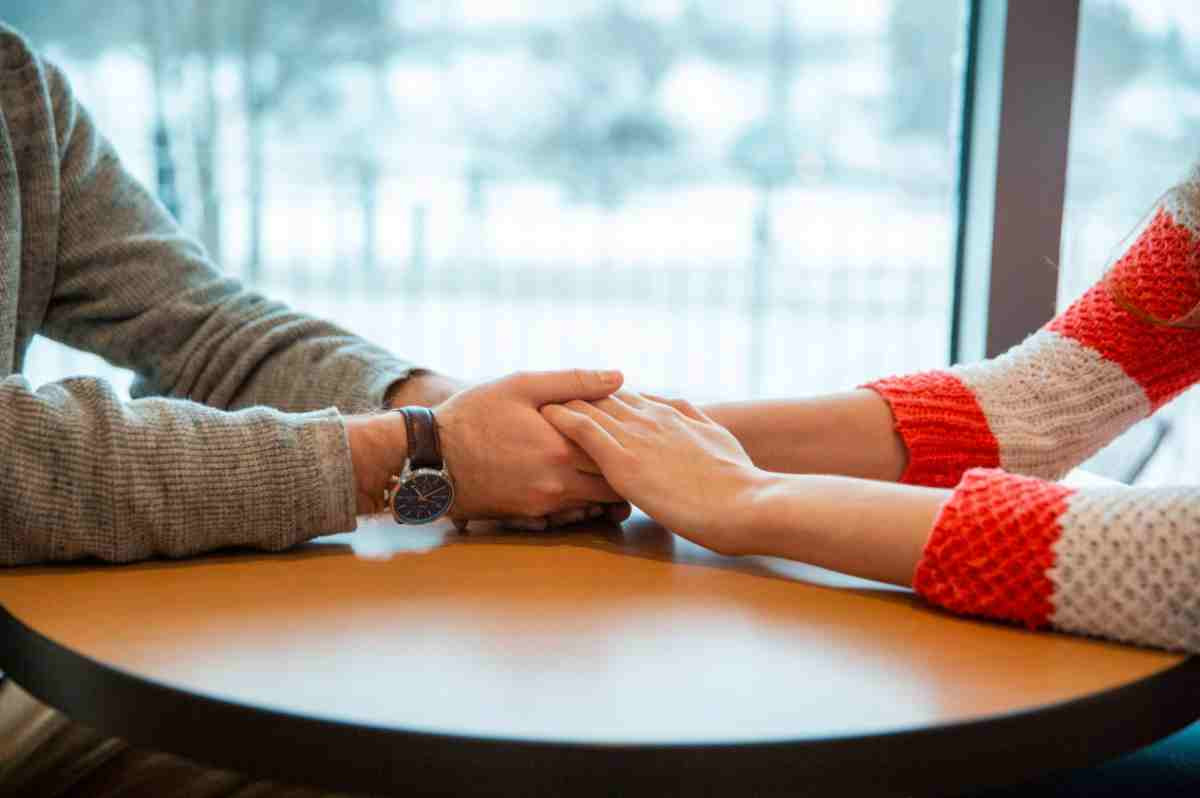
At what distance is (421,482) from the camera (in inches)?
36.9

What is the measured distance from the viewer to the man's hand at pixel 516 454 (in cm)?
96

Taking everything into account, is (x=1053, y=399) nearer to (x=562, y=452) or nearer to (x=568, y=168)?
(x=562, y=452)

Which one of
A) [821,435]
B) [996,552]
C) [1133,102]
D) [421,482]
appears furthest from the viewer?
[1133,102]

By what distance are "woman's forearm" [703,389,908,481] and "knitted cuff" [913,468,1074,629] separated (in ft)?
1.16

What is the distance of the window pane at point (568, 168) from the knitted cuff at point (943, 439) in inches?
65.9

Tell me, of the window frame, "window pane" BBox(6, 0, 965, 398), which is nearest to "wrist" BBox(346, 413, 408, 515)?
the window frame

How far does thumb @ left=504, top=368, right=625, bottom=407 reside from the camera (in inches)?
40.4

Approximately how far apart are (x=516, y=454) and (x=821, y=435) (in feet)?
1.16

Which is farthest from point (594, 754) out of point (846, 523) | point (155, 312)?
point (155, 312)

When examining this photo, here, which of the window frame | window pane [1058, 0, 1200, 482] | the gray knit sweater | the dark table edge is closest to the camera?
the dark table edge

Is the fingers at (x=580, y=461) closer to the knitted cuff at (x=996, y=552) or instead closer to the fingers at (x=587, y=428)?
the fingers at (x=587, y=428)

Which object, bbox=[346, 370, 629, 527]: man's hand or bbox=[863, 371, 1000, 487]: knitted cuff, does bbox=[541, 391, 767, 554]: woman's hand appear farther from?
bbox=[863, 371, 1000, 487]: knitted cuff

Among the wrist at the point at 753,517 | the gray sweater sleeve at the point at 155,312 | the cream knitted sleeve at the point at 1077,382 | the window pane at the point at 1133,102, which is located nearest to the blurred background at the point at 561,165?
the window pane at the point at 1133,102

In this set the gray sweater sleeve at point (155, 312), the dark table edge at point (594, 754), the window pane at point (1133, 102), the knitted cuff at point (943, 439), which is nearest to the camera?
the dark table edge at point (594, 754)
